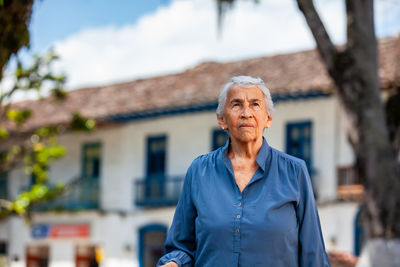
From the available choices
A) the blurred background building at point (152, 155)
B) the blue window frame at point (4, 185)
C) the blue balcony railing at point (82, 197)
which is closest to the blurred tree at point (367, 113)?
the blurred background building at point (152, 155)

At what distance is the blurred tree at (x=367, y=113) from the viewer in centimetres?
893

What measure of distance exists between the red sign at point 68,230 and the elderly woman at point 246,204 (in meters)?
23.9

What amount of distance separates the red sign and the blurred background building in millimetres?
35

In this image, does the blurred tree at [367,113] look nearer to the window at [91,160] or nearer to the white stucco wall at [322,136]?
the white stucco wall at [322,136]

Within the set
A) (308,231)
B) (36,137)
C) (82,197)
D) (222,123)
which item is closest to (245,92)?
(222,123)

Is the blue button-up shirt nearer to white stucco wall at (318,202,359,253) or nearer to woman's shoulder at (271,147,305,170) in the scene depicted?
woman's shoulder at (271,147,305,170)

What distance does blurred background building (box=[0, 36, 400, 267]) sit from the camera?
21797mm

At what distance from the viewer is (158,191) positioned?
25.4 m

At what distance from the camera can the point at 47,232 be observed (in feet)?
91.5

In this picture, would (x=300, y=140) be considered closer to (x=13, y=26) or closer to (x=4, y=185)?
(x=4, y=185)

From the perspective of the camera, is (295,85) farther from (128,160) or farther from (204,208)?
(204,208)

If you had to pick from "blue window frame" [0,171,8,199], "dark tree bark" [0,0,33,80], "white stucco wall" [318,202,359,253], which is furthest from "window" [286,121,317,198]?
"dark tree bark" [0,0,33,80]

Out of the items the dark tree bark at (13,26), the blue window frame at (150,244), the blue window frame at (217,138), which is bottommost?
the blue window frame at (150,244)

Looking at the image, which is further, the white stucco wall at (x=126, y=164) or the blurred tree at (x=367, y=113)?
the white stucco wall at (x=126, y=164)
